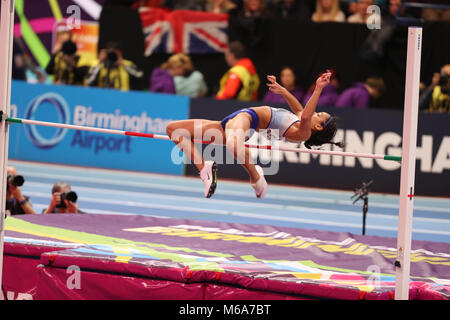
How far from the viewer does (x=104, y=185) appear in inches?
452

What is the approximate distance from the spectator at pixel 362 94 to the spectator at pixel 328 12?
107 cm

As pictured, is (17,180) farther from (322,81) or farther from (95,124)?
(95,124)

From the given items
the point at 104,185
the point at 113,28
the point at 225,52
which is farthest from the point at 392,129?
the point at 113,28

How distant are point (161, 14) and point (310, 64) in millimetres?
2690

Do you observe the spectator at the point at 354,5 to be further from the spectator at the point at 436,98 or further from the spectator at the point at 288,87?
the spectator at the point at 288,87

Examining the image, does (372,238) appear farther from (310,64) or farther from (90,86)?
(90,86)

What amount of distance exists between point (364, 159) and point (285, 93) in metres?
5.82

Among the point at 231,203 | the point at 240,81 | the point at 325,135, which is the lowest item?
the point at 231,203

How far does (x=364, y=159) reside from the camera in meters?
11.2

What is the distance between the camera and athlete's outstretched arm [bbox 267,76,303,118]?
5.54 metres

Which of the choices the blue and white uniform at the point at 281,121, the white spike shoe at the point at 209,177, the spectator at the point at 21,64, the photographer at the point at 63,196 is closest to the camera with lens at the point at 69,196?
the photographer at the point at 63,196

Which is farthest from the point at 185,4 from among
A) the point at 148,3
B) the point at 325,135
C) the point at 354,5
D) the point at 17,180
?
the point at 325,135

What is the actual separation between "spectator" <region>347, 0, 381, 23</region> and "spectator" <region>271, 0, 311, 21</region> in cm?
93

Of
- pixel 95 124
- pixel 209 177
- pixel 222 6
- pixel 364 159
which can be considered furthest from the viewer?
pixel 222 6
